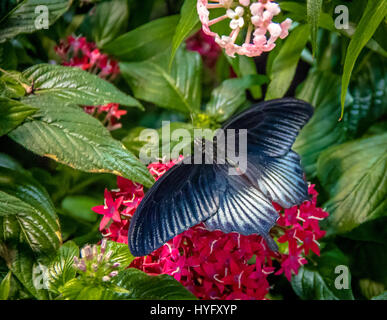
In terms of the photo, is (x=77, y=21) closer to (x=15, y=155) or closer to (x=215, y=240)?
(x=15, y=155)

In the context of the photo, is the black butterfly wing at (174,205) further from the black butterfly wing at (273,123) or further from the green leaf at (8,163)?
the green leaf at (8,163)

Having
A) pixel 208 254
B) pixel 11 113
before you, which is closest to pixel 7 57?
pixel 11 113

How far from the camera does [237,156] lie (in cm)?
72

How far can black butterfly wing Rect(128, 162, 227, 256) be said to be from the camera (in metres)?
0.59

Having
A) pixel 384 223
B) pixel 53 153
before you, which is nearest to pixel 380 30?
pixel 384 223

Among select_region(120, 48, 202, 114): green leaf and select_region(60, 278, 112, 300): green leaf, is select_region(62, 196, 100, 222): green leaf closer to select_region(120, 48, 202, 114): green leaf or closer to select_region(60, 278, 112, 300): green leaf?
select_region(120, 48, 202, 114): green leaf

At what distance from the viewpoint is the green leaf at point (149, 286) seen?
60 cm

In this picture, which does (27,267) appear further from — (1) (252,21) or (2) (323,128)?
(2) (323,128)

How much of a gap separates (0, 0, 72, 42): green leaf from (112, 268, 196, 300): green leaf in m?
0.47

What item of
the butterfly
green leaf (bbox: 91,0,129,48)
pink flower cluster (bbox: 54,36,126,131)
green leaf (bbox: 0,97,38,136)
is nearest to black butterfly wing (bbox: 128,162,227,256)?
the butterfly

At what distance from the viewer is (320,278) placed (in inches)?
33.5

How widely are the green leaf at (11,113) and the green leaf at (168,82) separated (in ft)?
1.13

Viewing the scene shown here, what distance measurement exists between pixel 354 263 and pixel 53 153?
2.14 ft

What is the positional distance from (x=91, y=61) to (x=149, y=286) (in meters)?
0.55
